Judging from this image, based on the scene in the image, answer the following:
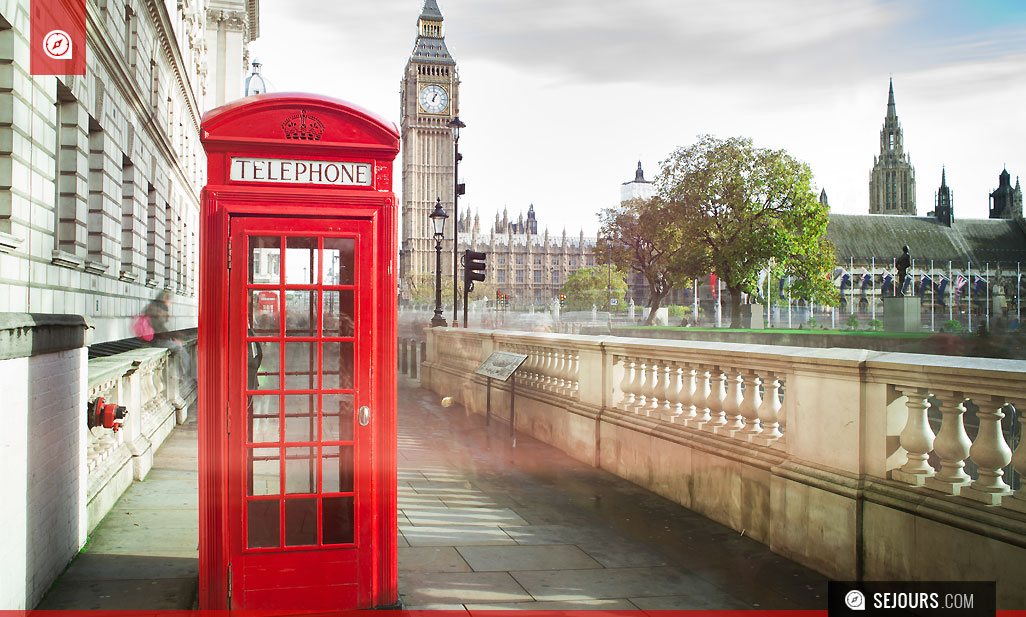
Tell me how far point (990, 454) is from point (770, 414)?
1960mm

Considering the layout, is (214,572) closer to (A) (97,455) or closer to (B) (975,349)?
(A) (97,455)

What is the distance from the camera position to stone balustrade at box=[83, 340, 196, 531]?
20.3 feet

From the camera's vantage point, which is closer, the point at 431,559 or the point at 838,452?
the point at 838,452

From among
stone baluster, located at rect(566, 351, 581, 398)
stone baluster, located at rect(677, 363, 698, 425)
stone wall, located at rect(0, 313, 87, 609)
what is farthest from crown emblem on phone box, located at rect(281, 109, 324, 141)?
stone baluster, located at rect(566, 351, 581, 398)

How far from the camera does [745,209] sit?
1624 inches

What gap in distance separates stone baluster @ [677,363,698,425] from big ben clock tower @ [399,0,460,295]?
12483 centimetres

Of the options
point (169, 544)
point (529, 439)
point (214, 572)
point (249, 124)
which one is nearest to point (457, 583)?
point (214, 572)

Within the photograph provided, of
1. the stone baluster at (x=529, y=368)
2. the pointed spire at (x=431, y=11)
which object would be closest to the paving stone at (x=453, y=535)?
the stone baluster at (x=529, y=368)

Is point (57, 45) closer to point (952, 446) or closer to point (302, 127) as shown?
point (302, 127)

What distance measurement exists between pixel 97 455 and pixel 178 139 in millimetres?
20914

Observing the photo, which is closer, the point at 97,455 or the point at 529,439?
the point at 97,455

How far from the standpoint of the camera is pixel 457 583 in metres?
5.07

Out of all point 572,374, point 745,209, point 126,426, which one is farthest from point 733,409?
point 745,209

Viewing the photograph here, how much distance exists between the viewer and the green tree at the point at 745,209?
4119 centimetres
